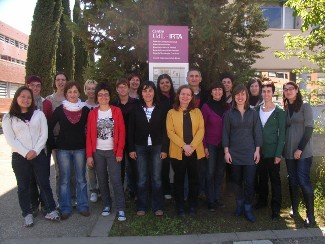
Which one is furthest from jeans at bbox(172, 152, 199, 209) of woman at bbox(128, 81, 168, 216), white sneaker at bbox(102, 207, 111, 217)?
white sneaker at bbox(102, 207, 111, 217)

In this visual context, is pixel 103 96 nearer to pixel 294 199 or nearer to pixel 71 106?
pixel 71 106

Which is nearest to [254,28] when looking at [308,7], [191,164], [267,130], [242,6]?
[242,6]

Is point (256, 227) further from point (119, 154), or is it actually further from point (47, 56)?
point (47, 56)

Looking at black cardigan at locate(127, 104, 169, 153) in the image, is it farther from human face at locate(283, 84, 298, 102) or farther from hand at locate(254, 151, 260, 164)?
human face at locate(283, 84, 298, 102)

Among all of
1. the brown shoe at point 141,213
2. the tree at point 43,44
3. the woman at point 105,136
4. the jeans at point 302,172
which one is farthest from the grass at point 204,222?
the tree at point 43,44

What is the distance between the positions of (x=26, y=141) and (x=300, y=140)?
12.0 feet

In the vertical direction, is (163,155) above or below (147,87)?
below

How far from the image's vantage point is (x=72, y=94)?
15.3ft

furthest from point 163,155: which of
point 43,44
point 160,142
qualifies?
point 43,44

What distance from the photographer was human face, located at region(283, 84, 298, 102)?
4.41m

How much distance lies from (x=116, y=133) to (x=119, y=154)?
296 mm

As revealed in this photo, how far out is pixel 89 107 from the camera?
5.17 meters

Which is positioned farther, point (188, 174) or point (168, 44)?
point (168, 44)

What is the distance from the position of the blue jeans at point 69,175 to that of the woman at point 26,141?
0.81 ft
